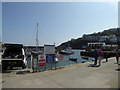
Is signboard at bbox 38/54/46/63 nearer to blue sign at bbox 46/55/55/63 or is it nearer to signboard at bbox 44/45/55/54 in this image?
blue sign at bbox 46/55/55/63

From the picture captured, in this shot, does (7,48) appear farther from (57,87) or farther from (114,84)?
(114,84)

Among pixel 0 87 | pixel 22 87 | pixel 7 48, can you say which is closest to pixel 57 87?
pixel 22 87

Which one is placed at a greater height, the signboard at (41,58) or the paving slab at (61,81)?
the signboard at (41,58)

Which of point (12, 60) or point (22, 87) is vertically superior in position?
point (12, 60)

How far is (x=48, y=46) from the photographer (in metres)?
13.4

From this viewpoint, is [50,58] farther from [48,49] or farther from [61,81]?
[61,81]

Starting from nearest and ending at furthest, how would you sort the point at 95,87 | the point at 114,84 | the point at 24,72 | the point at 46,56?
the point at 95,87
the point at 114,84
the point at 24,72
the point at 46,56

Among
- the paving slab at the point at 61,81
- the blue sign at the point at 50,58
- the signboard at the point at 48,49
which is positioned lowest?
the paving slab at the point at 61,81

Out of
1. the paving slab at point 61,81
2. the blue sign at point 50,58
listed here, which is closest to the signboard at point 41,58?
the blue sign at point 50,58

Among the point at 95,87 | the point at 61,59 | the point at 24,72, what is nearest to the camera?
the point at 95,87

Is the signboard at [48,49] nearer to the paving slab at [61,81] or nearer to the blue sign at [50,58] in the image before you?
the blue sign at [50,58]

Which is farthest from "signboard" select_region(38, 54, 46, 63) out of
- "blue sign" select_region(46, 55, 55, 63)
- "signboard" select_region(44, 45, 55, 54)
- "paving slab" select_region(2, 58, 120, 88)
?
"paving slab" select_region(2, 58, 120, 88)

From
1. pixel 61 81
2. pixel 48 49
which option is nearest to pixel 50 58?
pixel 48 49

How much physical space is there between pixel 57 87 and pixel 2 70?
21.1 ft
